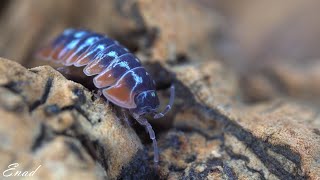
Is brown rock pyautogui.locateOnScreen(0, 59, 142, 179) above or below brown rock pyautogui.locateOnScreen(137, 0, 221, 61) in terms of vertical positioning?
below

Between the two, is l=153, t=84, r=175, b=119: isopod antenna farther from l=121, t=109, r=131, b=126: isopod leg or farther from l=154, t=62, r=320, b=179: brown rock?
l=121, t=109, r=131, b=126: isopod leg

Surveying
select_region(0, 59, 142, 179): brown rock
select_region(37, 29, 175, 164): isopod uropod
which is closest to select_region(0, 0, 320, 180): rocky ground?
select_region(0, 59, 142, 179): brown rock

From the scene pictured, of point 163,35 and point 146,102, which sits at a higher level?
point 163,35

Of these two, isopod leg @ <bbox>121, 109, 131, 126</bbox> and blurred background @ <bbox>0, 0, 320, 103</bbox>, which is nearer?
isopod leg @ <bbox>121, 109, 131, 126</bbox>

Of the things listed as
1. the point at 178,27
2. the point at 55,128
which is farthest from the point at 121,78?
the point at 178,27

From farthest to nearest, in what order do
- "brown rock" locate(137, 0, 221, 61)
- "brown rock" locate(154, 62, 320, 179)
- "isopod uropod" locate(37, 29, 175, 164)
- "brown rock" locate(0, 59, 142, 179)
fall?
"brown rock" locate(137, 0, 221, 61) < "isopod uropod" locate(37, 29, 175, 164) < "brown rock" locate(154, 62, 320, 179) < "brown rock" locate(0, 59, 142, 179)

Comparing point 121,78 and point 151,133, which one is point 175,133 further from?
point 121,78
